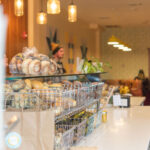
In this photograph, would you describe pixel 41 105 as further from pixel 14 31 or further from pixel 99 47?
pixel 99 47

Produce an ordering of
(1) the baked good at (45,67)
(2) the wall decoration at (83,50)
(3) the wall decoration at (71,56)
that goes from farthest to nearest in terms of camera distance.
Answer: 1. (2) the wall decoration at (83,50)
2. (3) the wall decoration at (71,56)
3. (1) the baked good at (45,67)

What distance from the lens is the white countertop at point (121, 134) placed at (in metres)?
1.84

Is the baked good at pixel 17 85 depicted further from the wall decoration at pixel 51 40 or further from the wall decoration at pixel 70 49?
the wall decoration at pixel 70 49

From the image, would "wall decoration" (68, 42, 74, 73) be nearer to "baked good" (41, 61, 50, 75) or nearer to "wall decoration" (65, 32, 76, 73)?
"wall decoration" (65, 32, 76, 73)

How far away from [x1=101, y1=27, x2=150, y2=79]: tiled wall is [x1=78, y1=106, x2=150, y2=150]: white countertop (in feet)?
35.7

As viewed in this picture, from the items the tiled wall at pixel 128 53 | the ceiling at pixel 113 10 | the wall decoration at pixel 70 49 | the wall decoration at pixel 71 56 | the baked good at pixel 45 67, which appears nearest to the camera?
the baked good at pixel 45 67

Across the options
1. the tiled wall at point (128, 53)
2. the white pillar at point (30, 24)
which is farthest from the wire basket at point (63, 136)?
the tiled wall at point (128, 53)

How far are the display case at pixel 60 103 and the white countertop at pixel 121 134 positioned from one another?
0.10 metres

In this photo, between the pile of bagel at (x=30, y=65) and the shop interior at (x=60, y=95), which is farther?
the pile of bagel at (x=30, y=65)

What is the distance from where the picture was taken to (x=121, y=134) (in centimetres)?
217

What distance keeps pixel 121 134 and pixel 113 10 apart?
7.34 metres

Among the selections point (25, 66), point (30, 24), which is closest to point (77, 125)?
point (25, 66)

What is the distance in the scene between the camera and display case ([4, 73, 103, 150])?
1.34 metres

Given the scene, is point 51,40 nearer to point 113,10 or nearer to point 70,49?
point 70,49
